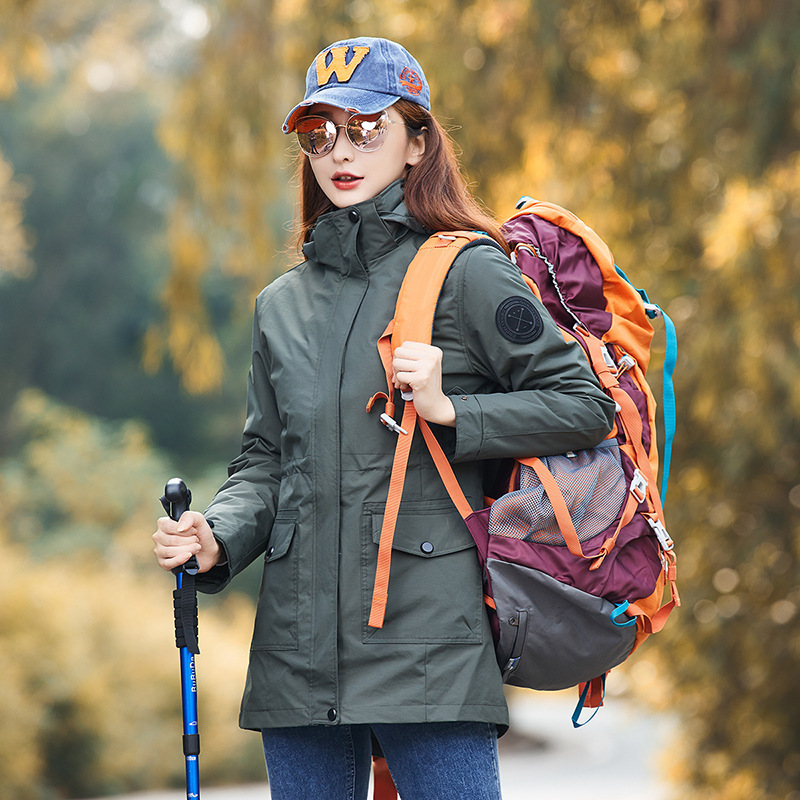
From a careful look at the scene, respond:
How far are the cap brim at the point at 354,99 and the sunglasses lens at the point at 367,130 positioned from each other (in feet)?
Result: 0.06

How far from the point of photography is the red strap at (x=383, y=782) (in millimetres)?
2035

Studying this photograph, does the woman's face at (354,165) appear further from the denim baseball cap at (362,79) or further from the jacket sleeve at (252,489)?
the jacket sleeve at (252,489)

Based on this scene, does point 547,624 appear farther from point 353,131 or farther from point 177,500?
point 353,131

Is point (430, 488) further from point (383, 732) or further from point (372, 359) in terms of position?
point (383, 732)

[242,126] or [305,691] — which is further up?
[242,126]

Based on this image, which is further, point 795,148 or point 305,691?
point 795,148

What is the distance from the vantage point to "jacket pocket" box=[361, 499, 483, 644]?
177cm

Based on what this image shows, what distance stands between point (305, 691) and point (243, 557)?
0.25 meters

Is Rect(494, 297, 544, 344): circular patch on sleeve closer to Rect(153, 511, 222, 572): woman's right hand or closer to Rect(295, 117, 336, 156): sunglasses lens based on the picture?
Rect(295, 117, 336, 156): sunglasses lens

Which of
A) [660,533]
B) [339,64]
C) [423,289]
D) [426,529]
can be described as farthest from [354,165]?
[660,533]

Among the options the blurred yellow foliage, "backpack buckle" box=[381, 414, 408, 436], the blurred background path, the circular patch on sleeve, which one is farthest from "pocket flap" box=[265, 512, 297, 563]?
the blurred yellow foliage

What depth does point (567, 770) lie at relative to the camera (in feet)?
40.6

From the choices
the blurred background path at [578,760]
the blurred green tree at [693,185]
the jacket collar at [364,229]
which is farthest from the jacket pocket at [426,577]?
the blurred background path at [578,760]

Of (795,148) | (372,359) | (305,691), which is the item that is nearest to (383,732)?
(305,691)
